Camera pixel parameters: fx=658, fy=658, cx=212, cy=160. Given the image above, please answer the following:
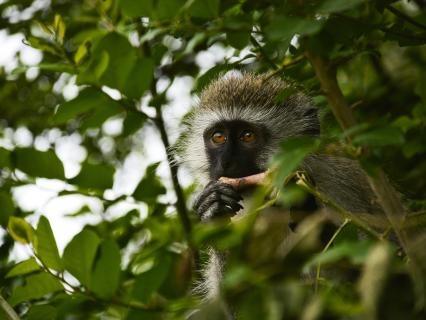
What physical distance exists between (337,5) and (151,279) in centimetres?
81

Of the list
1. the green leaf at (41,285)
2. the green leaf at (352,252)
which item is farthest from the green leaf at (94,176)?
the green leaf at (352,252)

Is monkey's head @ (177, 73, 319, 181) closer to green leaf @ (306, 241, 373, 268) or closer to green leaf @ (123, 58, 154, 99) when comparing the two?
green leaf @ (123, 58, 154, 99)

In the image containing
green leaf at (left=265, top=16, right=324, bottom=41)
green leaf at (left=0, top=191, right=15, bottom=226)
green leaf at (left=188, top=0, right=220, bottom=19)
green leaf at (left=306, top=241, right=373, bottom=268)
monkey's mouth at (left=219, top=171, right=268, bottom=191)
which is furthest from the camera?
monkey's mouth at (left=219, top=171, right=268, bottom=191)

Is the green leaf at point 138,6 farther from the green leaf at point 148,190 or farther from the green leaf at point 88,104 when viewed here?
the green leaf at point 148,190

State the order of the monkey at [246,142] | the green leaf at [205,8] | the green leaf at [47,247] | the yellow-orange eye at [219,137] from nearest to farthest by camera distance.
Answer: the green leaf at [205,8] < the green leaf at [47,247] < the monkey at [246,142] < the yellow-orange eye at [219,137]

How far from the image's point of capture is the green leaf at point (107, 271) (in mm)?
1681

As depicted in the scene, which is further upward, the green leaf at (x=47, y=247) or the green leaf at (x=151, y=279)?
the green leaf at (x=47, y=247)

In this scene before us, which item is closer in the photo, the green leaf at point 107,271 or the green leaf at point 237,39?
the green leaf at point 107,271

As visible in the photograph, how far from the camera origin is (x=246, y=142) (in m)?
4.63

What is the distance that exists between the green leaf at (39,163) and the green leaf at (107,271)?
72cm

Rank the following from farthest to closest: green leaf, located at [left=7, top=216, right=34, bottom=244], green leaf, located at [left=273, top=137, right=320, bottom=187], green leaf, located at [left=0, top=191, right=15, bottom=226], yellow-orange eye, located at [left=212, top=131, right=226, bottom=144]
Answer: yellow-orange eye, located at [left=212, top=131, right=226, bottom=144] → green leaf, located at [left=0, top=191, right=15, bottom=226] → green leaf, located at [left=7, top=216, right=34, bottom=244] → green leaf, located at [left=273, top=137, right=320, bottom=187]

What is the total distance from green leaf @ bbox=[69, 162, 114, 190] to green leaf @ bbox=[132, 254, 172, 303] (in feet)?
3.05

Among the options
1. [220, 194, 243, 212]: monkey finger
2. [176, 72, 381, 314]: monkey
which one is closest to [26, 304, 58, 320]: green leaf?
[220, 194, 243, 212]: monkey finger

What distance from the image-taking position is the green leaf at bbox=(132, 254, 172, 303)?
1.54 meters
